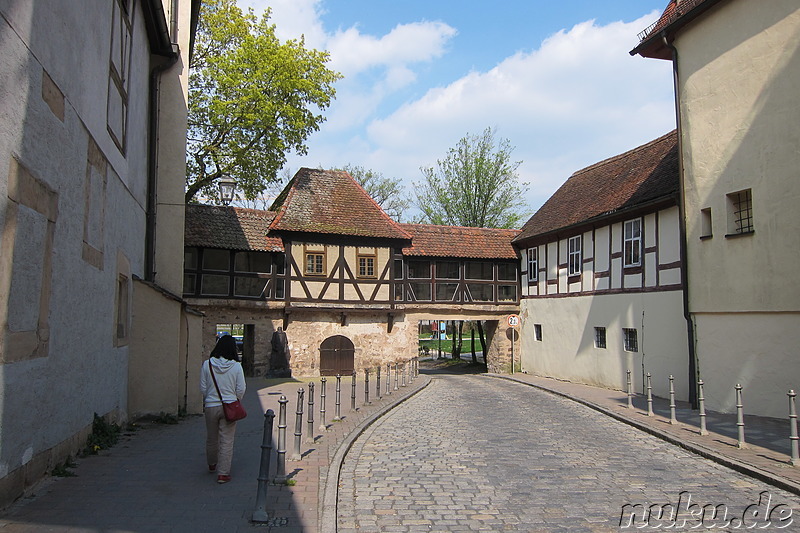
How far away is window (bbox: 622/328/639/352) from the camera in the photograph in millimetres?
19766

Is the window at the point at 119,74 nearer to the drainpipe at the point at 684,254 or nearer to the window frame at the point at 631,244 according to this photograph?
the drainpipe at the point at 684,254

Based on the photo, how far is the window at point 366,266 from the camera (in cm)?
2620

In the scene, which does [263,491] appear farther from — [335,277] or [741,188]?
[335,277]

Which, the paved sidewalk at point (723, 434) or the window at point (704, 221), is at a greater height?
the window at point (704, 221)

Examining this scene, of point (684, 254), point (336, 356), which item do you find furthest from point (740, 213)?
point (336, 356)

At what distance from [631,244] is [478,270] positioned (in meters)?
9.01

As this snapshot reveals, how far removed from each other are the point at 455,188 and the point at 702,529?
133 feet

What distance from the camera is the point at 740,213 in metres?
14.3

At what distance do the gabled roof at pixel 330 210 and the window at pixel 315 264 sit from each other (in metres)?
0.99

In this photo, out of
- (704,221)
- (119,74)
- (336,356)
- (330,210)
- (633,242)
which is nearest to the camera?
(119,74)

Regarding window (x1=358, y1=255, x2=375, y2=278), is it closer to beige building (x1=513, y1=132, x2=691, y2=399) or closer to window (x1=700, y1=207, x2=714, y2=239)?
beige building (x1=513, y1=132, x2=691, y2=399)

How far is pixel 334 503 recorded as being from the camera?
6.80 meters

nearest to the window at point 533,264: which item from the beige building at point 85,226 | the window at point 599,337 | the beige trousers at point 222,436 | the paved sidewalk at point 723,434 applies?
the window at point 599,337

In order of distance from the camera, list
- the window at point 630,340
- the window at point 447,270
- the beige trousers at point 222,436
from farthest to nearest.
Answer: the window at point 447,270 < the window at point 630,340 < the beige trousers at point 222,436
